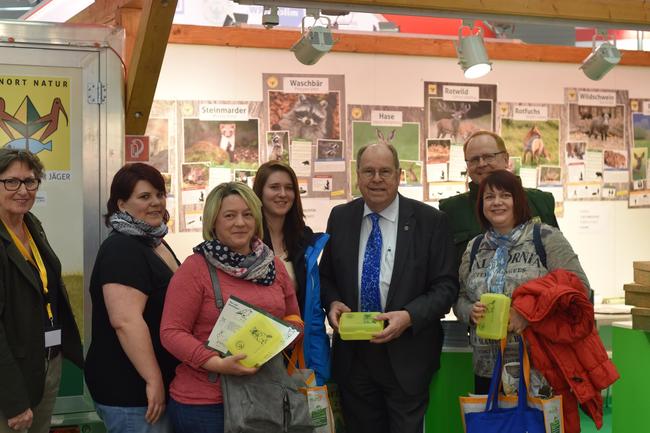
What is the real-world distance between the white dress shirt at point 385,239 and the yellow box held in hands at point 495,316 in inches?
15.7

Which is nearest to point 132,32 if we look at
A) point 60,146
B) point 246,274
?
point 60,146

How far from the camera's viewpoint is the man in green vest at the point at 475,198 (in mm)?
3717

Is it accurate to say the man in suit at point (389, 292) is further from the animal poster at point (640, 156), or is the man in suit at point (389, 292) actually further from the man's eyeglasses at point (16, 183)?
the animal poster at point (640, 156)

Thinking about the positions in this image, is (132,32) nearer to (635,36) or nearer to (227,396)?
(227,396)

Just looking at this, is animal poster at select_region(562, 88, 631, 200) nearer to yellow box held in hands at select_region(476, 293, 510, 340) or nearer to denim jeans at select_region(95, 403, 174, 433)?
yellow box held in hands at select_region(476, 293, 510, 340)

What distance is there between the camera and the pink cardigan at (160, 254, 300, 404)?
8.86 ft

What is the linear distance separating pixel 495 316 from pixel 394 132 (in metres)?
3.07

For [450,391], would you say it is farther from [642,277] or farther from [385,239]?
[642,277]

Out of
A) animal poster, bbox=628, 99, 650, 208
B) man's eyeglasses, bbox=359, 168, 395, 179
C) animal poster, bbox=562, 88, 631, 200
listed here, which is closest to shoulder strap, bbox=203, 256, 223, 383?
man's eyeglasses, bbox=359, 168, 395, 179

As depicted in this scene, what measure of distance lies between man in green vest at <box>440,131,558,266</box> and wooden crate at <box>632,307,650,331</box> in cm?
78

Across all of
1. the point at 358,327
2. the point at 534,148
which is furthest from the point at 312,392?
the point at 534,148

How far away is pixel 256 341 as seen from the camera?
2.75 metres

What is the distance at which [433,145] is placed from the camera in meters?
6.13

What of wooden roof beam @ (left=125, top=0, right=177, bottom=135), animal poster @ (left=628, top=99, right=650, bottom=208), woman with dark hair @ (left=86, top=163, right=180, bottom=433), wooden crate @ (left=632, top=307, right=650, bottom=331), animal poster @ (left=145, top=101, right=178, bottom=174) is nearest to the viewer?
woman with dark hair @ (left=86, top=163, right=180, bottom=433)
